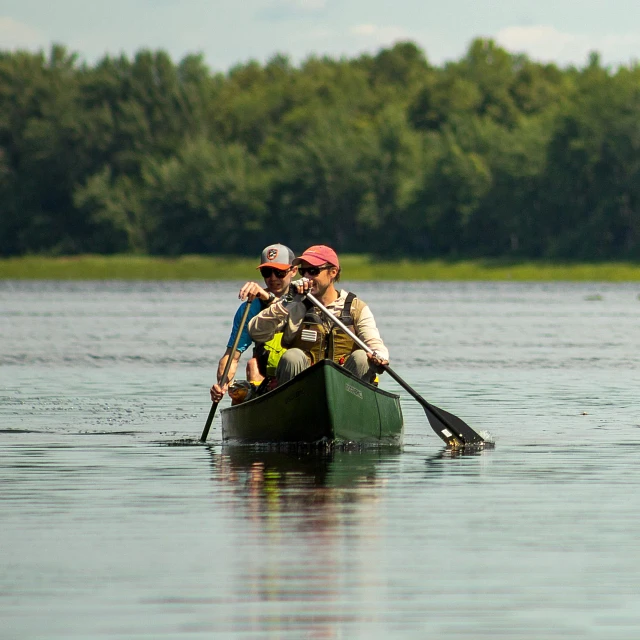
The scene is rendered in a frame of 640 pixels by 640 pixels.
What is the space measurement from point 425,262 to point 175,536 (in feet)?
311

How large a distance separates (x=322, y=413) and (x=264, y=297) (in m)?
1.12

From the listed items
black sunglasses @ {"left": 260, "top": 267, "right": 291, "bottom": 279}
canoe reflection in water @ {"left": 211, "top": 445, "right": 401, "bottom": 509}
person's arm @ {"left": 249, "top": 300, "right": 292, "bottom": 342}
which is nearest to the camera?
canoe reflection in water @ {"left": 211, "top": 445, "right": 401, "bottom": 509}

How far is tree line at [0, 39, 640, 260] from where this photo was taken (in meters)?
102

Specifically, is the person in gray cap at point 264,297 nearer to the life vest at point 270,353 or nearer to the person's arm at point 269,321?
the life vest at point 270,353

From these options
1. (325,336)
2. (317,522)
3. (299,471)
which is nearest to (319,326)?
(325,336)

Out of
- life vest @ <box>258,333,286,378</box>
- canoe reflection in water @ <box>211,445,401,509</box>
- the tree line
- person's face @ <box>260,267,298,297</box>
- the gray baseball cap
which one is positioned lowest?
canoe reflection in water @ <box>211,445,401,509</box>

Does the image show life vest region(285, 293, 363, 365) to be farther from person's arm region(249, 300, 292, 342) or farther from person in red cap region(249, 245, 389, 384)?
person's arm region(249, 300, 292, 342)

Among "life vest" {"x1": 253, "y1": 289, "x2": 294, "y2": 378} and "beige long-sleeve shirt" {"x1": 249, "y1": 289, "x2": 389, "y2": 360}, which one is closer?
"beige long-sleeve shirt" {"x1": 249, "y1": 289, "x2": 389, "y2": 360}

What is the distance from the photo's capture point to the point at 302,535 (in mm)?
10305

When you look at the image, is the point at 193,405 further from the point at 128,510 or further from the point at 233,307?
the point at 233,307

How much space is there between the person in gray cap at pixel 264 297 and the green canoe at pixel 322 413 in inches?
13.9

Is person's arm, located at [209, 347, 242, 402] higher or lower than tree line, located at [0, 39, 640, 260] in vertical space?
lower

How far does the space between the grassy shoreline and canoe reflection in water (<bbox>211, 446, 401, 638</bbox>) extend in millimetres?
81373

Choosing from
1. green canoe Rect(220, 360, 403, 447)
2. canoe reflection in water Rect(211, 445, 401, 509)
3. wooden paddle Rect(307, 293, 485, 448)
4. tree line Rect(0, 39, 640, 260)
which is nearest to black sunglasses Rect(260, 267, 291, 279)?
green canoe Rect(220, 360, 403, 447)
